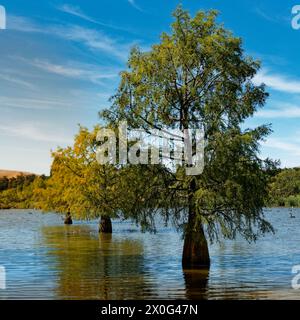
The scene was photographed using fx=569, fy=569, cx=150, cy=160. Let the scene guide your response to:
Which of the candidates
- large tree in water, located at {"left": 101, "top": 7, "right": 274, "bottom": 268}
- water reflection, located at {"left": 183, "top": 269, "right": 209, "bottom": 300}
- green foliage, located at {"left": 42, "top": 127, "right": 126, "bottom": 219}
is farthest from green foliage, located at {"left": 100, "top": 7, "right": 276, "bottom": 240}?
green foliage, located at {"left": 42, "top": 127, "right": 126, "bottom": 219}

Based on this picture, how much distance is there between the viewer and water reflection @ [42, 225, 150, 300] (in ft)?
78.5

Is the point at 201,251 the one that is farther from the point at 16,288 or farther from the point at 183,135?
the point at 16,288

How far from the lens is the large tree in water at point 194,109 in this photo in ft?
92.8

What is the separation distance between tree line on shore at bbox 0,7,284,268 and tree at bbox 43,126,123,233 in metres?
24.2

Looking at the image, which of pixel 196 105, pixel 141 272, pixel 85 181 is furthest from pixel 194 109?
pixel 85 181

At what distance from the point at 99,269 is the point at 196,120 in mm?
9805

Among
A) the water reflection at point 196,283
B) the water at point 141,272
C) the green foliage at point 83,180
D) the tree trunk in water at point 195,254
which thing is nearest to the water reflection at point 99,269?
the water at point 141,272

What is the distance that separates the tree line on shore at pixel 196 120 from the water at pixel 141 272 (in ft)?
8.22

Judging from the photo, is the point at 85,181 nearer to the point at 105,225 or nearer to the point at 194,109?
the point at 105,225

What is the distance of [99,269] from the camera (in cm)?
3141

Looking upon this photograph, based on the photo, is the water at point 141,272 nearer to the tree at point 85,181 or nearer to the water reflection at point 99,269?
the water reflection at point 99,269

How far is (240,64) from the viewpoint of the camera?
29.7 m

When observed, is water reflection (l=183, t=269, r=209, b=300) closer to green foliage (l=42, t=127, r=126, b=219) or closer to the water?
the water

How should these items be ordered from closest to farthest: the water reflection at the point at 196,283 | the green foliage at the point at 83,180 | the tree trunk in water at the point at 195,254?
the water reflection at the point at 196,283 < the tree trunk in water at the point at 195,254 < the green foliage at the point at 83,180
